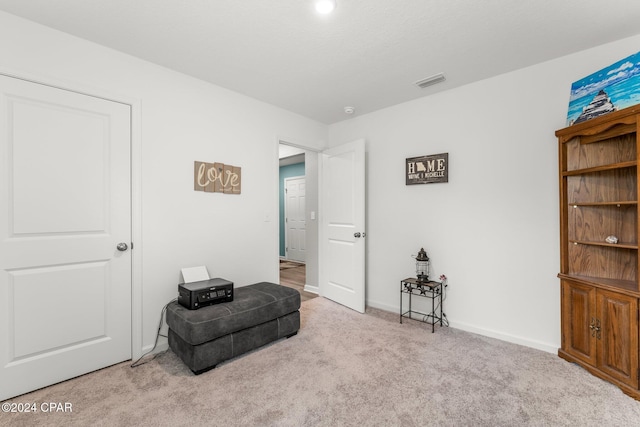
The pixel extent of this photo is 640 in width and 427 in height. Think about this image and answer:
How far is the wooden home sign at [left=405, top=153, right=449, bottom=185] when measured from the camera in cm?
307

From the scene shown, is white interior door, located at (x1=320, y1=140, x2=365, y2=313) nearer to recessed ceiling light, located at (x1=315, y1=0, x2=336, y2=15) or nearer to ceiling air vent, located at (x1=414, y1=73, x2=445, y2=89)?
ceiling air vent, located at (x1=414, y1=73, x2=445, y2=89)

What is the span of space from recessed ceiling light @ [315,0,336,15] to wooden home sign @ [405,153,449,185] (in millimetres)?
1878

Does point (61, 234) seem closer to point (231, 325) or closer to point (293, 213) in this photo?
point (231, 325)

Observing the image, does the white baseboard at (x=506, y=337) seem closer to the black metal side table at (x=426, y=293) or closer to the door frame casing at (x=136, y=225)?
the black metal side table at (x=426, y=293)

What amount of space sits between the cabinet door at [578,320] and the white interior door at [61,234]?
3478 mm

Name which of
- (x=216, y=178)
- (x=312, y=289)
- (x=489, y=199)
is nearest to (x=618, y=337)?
(x=489, y=199)

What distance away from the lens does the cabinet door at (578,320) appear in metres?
2.11

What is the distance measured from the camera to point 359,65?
8.32 feet

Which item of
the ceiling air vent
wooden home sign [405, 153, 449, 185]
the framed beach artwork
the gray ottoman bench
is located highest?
the ceiling air vent

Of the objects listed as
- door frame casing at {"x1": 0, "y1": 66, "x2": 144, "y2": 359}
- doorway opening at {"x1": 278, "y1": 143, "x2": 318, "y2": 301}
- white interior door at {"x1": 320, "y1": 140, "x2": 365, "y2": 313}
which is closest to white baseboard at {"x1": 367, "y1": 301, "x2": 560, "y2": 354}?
white interior door at {"x1": 320, "y1": 140, "x2": 365, "y2": 313}

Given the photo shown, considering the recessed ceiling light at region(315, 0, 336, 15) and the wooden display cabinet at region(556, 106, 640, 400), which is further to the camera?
the wooden display cabinet at region(556, 106, 640, 400)

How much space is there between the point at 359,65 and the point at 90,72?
210 cm

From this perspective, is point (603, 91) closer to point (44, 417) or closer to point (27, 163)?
point (27, 163)

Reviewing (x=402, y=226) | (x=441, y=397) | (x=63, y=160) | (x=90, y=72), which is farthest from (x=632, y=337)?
(x=90, y=72)
